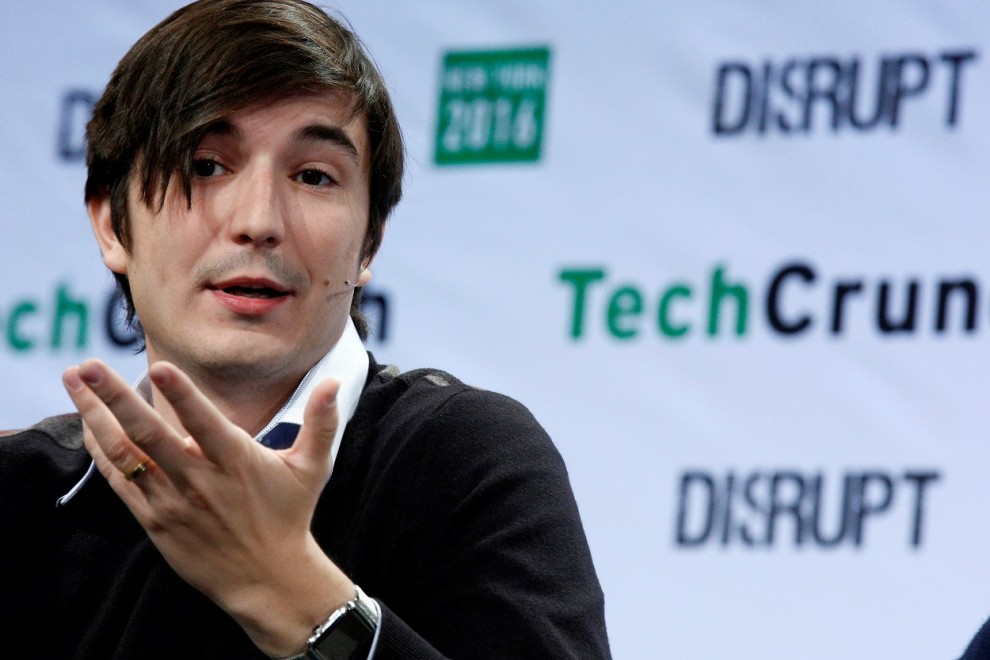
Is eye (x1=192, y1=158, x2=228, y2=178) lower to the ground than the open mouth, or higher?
higher

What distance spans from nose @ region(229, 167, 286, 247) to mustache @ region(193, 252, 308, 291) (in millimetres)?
15

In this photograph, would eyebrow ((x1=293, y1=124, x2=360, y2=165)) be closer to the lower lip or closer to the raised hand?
the lower lip

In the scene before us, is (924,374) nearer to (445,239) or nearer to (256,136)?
(445,239)

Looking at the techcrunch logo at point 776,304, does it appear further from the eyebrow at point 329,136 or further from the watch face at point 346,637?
the watch face at point 346,637

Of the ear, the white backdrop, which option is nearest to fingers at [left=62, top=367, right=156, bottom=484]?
the ear

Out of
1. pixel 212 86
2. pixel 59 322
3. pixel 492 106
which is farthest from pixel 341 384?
pixel 59 322

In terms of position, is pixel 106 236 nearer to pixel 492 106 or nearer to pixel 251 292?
pixel 251 292

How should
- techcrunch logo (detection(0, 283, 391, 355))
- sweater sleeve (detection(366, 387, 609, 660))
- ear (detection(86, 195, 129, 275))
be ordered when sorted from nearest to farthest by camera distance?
sweater sleeve (detection(366, 387, 609, 660)), ear (detection(86, 195, 129, 275)), techcrunch logo (detection(0, 283, 391, 355))

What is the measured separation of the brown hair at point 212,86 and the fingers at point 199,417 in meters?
0.50

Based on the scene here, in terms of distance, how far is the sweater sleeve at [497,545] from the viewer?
1.32 metres

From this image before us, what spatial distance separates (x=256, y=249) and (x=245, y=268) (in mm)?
25

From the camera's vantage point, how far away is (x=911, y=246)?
7.45ft

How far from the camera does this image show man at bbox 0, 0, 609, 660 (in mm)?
1401

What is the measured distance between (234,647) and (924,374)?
1.22 meters
